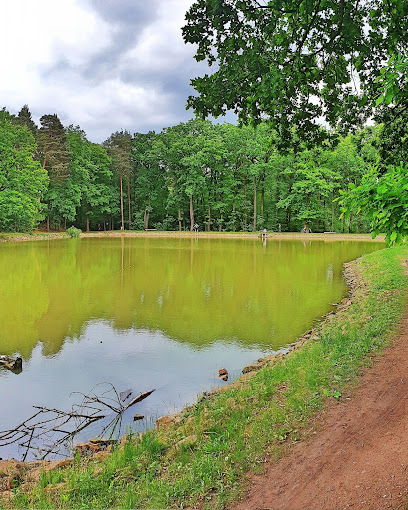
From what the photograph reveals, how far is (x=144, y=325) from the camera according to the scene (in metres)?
10.2

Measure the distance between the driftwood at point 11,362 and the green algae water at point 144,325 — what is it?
134 mm

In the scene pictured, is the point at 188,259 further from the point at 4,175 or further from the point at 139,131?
the point at 139,131

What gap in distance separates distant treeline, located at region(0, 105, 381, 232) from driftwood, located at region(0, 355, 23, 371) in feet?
132

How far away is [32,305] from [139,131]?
53023 mm

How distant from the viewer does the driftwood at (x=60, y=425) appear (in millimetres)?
4793

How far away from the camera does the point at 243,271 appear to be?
1948cm

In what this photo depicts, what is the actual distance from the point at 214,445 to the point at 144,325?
6.55 metres

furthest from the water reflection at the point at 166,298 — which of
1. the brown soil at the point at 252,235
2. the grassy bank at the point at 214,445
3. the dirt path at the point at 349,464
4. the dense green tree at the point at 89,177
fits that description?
the dense green tree at the point at 89,177

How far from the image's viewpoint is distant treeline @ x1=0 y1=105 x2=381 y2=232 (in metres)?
49.5

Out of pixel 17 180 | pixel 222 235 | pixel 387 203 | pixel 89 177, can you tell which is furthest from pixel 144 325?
pixel 89 177

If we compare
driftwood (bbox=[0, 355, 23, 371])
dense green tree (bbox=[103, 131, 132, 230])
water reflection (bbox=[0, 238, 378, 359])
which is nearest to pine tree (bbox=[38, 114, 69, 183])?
dense green tree (bbox=[103, 131, 132, 230])

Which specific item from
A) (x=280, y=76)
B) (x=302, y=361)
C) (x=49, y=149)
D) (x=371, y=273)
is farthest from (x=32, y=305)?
(x=49, y=149)

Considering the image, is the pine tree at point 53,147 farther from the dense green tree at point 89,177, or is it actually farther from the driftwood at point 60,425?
the driftwood at point 60,425

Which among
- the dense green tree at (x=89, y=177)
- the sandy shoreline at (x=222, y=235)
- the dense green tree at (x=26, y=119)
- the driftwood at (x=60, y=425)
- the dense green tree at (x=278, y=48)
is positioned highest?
the dense green tree at (x=26, y=119)
